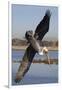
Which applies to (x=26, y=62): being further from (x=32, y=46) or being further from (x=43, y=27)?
(x=43, y=27)

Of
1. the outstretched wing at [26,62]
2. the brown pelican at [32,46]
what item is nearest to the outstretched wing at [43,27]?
the brown pelican at [32,46]

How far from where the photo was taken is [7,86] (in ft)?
8.09

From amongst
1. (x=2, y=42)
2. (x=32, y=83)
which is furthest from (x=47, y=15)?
(x=32, y=83)

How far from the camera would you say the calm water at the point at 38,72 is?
248 cm

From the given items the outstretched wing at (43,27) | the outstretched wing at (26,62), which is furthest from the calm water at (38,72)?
the outstretched wing at (43,27)

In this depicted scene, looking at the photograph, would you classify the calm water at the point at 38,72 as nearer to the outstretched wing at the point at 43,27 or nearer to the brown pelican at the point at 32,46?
the brown pelican at the point at 32,46

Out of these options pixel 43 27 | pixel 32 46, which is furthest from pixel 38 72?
pixel 43 27

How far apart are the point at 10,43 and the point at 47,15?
45 cm

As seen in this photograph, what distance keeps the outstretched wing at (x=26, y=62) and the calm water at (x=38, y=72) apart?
1.2 inches

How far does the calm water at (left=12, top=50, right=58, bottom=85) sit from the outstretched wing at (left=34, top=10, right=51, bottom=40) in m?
0.19

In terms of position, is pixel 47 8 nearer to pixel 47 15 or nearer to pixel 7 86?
pixel 47 15

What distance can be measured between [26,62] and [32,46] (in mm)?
164

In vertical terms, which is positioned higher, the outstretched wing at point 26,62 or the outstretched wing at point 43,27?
the outstretched wing at point 43,27

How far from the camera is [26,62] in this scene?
2516 mm
